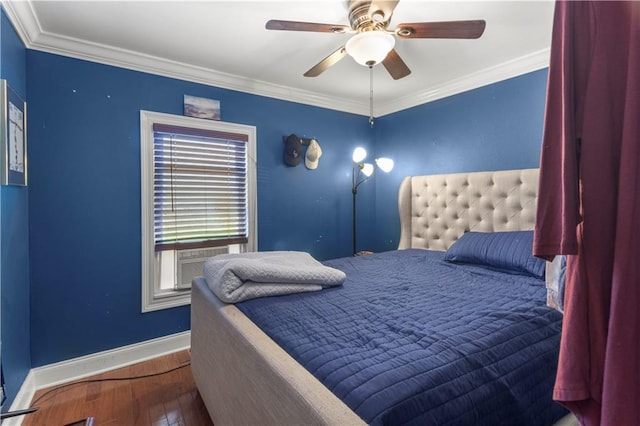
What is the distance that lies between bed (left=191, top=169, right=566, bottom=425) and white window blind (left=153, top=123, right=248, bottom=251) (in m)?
0.84

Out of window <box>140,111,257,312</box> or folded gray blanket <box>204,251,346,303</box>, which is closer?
folded gray blanket <box>204,251,346,303</box>

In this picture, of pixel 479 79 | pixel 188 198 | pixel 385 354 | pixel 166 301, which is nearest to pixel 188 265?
pixel 166 301

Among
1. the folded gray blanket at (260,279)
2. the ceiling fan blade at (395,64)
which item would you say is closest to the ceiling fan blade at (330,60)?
the ceiling fan blade at (395,64)

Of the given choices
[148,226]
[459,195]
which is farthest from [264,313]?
[459,195]

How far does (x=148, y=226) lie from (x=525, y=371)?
2.49 metres

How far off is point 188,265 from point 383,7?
230cm

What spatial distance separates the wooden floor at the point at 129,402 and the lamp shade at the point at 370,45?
2158mm

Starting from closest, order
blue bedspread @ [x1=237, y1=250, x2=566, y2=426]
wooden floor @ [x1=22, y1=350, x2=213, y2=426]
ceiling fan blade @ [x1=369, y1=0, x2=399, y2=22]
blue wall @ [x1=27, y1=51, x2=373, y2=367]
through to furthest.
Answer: blue bedspread @ [x1=237, y1=250, x2=566, y2=426] < ceiling fan blade @ [x1=369, y1=0, x2=399, y2=22] < wooden floor @ [x1=22, y1=350, x2=213, y2=426] < blue wall @ [x1=27, y1=51, x2=373, y2=367]

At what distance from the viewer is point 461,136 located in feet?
9.55

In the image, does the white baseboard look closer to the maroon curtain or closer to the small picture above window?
the small picture above window

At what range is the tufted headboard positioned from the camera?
2.41m

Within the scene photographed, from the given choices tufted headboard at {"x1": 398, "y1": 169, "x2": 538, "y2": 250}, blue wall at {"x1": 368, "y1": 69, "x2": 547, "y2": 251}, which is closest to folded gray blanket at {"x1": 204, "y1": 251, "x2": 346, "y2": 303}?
tufted headboard at {"x1": 398, "y1": 169, "x2": 538, "y2": 250}

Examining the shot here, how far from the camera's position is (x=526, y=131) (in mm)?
2469

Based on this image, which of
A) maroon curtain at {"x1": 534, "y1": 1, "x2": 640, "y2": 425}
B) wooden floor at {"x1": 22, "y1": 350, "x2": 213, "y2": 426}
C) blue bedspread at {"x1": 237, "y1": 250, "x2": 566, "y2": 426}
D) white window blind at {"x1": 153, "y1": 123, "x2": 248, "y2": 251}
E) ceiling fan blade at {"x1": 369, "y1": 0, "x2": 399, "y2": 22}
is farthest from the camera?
white window blind at {"x1": 153, "y1": 123, "x2": 248, "y2": 251}
